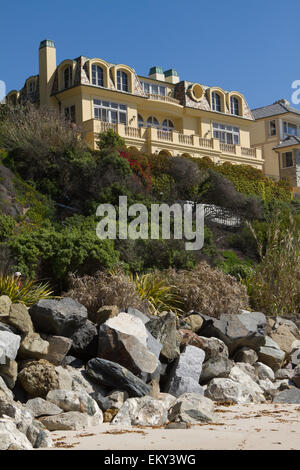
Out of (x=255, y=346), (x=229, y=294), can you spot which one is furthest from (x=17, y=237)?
(x=255, y=346)

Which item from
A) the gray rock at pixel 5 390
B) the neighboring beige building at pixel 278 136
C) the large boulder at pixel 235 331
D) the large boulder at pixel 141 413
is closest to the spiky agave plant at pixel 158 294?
the large boulder at pixel 235 331

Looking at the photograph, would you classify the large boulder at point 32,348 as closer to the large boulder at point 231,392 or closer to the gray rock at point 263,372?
the large boulder at point 231,392

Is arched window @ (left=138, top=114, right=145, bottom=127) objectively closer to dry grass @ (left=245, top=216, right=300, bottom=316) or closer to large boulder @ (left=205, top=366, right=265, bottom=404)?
dry grass @ (left=245, top=216, right=300, bottom=316)

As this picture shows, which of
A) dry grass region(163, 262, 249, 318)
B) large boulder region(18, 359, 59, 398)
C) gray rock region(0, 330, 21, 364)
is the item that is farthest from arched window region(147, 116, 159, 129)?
large boulder region(18, 359, 59, 398)

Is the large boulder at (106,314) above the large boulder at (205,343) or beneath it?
above

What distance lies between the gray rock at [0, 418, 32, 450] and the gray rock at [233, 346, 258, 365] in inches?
236

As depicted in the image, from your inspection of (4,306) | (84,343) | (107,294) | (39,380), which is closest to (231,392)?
(84,343)

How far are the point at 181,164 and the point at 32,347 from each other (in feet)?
63.1

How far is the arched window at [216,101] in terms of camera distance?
4172 cm

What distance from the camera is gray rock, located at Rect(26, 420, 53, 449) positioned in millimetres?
6551

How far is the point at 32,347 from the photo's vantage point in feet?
29.1

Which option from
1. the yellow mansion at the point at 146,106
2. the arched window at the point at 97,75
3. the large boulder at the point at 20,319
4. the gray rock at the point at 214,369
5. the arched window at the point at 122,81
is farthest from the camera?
the arched window at the point at 122,81

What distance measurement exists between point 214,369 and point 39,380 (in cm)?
328

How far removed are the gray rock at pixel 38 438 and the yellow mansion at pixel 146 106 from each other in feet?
83.8
